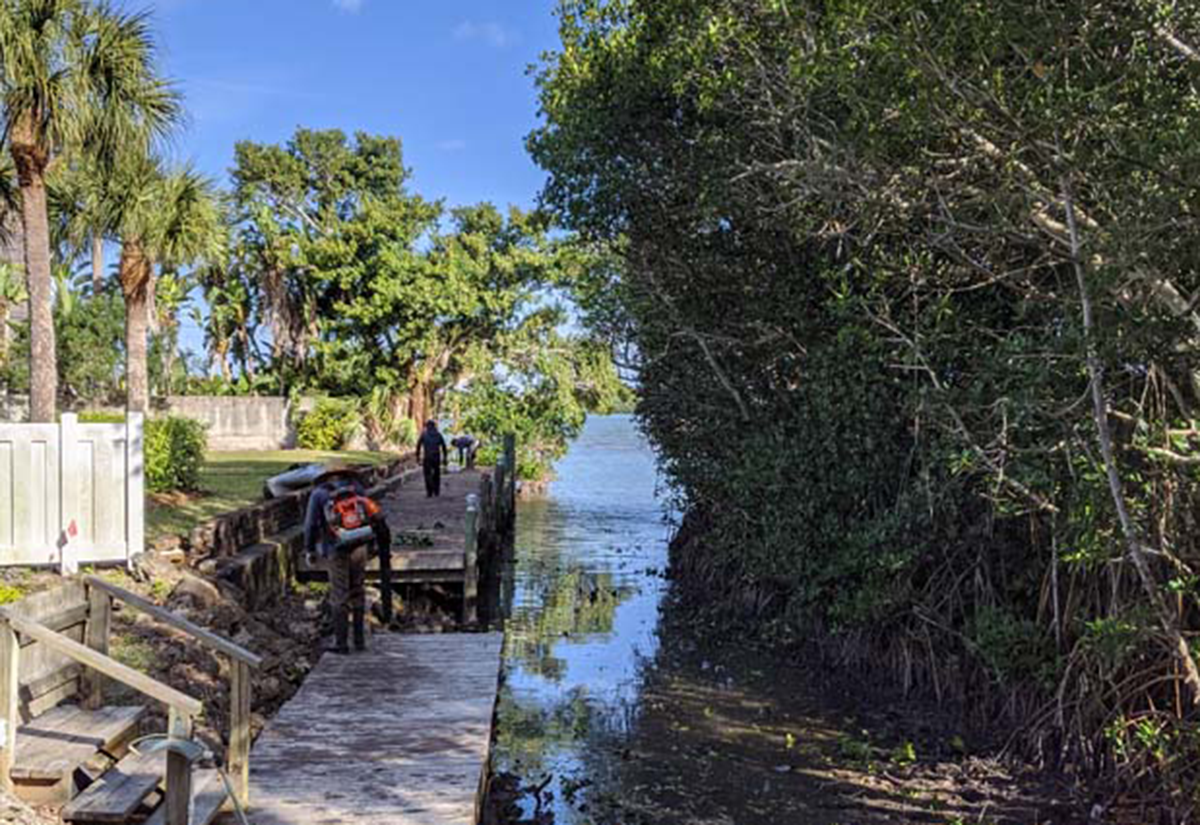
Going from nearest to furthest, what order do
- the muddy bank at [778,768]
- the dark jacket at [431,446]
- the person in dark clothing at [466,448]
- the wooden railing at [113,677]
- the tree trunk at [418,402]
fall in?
the wooden railing at [113,677], the muddy bank at [778,768], the dark jacket at [431,446], the person in dark clothing at [466,448], the tree trunk at [418,402]

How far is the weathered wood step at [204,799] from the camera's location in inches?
209

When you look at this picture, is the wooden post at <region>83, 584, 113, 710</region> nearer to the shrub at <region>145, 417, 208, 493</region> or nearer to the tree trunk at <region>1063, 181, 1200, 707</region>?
the tree trunk at <region>1063, 181, 1200, 707</region>

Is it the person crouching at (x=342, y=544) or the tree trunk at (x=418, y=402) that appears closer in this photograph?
the person crouching at (x=342, y=544)

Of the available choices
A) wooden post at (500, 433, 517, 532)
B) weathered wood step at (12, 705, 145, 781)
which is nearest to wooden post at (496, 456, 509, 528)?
wooden post at (500, 433, 517, 532)

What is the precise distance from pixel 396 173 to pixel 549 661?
36.8m

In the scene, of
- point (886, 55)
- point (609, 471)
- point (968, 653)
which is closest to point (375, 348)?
point (609, 471)

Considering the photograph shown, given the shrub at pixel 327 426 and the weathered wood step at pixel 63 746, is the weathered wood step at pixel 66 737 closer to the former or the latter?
the weathered wood step at pixel 63 746

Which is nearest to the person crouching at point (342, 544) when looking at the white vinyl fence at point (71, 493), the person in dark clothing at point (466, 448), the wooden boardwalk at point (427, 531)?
the white vinyl fence at point (71, 493)

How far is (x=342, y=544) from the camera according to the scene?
10.5 meters

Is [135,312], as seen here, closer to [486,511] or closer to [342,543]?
[486,511]

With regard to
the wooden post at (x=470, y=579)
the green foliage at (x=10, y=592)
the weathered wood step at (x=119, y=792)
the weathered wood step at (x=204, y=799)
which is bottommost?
the wooden post at (x=470, y=579)

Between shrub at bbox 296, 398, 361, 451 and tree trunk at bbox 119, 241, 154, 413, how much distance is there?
16864 mm

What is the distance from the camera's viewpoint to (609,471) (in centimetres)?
6781

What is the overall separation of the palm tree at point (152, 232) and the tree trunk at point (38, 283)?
4.11 meters
